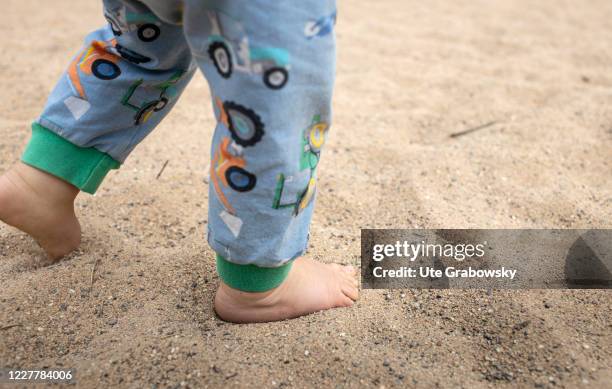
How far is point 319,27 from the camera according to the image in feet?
2.35

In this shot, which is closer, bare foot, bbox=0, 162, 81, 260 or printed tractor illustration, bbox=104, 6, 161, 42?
printed tractor illustration, bbox=104, 6, 161, 42

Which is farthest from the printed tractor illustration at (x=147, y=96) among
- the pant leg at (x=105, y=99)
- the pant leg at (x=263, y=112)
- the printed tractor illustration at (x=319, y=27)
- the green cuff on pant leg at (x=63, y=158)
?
the printed tractor illustration at (x=319, y=27)

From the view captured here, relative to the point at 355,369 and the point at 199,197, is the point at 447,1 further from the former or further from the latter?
the point at 355,369

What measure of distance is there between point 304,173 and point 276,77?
6.3 inches

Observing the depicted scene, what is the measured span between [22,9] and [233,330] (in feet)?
7.35

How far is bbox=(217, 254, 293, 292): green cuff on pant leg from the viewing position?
92cm

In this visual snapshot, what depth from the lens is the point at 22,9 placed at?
2.55 metres

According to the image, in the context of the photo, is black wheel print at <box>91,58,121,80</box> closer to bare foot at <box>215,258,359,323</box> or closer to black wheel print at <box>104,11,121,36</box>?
black wheel print at <box>104,11,121,36</box>

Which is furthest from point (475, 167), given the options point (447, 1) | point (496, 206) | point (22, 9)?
point (22, 9)

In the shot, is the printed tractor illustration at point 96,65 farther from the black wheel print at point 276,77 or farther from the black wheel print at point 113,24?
the black wheel print at point 276,77

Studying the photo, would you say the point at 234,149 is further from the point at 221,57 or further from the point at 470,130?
the point at 470,130

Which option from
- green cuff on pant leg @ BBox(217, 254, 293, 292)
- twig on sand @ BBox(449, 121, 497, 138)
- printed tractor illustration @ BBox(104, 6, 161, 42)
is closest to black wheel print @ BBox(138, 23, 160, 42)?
printed tractor illustration @ BBox(104, 6, 161, 42)

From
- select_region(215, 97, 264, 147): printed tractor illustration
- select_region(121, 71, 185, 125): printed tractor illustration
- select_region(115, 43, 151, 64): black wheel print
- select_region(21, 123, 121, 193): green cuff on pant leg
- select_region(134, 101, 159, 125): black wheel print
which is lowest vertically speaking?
select_region(21, 123, 121, 193): green cuff on pant leg

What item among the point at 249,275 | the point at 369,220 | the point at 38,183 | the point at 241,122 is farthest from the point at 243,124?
the point at 369,220
